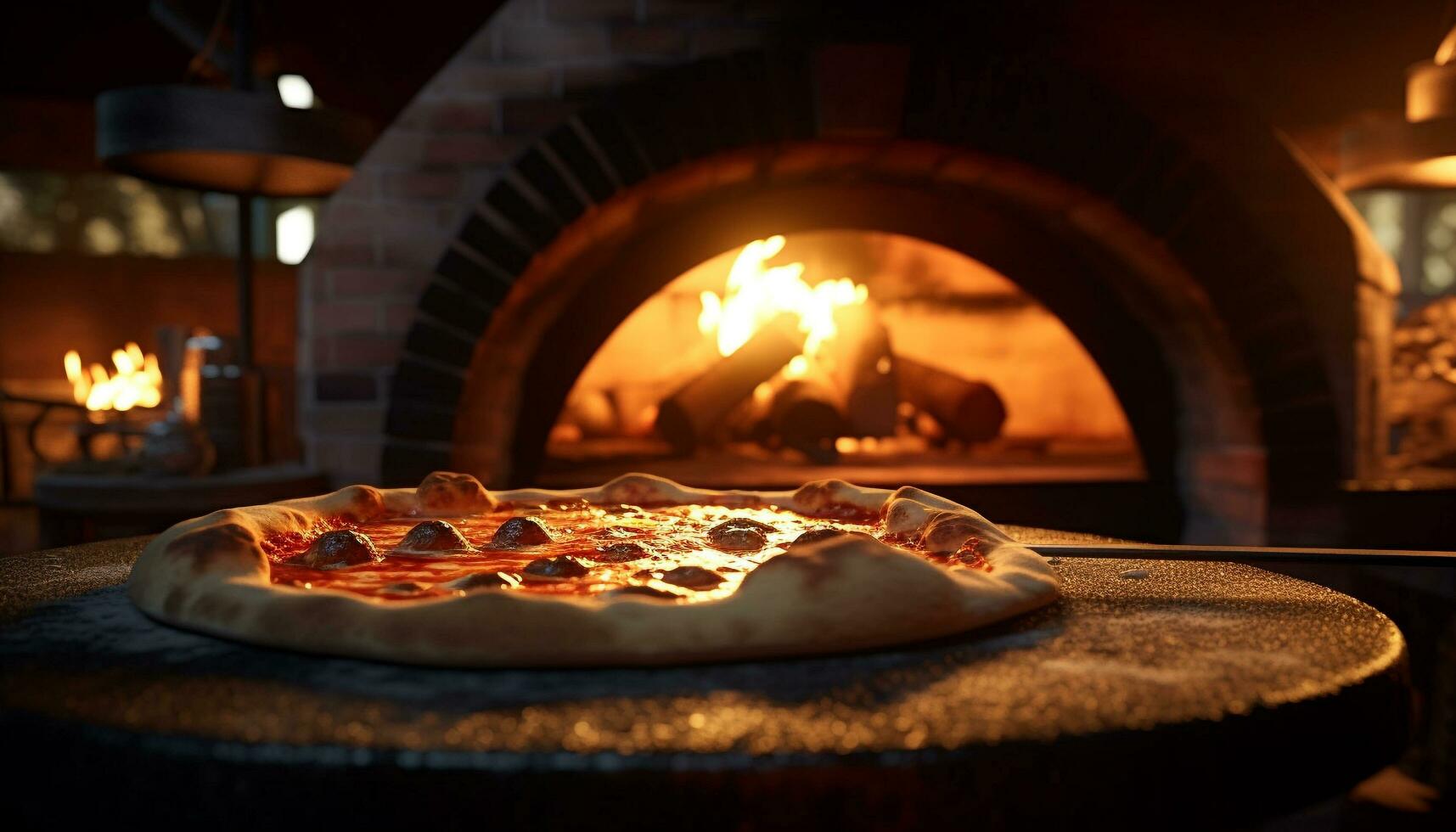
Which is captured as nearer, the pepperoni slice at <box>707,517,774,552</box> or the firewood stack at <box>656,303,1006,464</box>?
the pepperoni slice at <box>707,517,774,552</box>

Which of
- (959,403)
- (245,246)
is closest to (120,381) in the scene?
(245,246)

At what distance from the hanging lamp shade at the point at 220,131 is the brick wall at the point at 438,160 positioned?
20cm

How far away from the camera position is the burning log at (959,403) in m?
3.61

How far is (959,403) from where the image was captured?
142 inches

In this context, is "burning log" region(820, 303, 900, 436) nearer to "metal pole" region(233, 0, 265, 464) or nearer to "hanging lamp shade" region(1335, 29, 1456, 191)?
"hanging lamp shade" region(1335, 29, 1456, 191)

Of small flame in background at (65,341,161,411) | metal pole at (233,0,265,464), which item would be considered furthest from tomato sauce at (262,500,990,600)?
small flame in background at (65,341,161,411)

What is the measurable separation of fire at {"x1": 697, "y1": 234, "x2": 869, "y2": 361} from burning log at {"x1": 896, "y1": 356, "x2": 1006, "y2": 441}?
345mm

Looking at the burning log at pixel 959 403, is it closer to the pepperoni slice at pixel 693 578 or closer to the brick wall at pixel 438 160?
the brick wall at pixel 438 160

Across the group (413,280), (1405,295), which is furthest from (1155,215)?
(1405,295)

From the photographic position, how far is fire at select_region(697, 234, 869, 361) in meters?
3.55

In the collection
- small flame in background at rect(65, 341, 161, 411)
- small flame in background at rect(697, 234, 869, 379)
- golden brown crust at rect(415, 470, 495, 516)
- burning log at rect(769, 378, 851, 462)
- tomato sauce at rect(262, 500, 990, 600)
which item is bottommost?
tomato sauce at rect(262, 500, 990, 600)

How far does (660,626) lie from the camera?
746mm

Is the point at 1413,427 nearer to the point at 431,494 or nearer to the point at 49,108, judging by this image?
the point at 431,494

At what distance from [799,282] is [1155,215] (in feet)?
4.27
